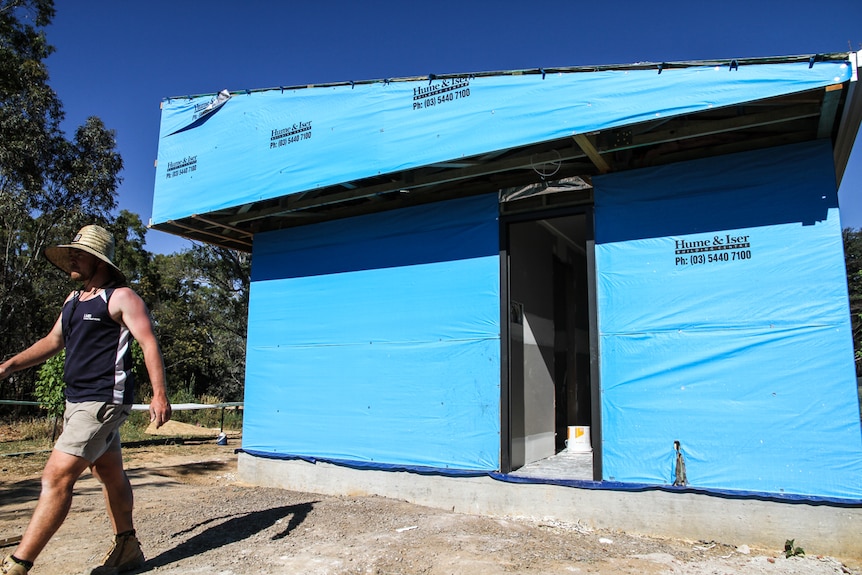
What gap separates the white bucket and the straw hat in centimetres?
592

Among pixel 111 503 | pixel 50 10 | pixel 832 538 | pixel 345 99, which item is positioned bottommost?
pixel 832 538

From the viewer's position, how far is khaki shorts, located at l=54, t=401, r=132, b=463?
3177 millimetres

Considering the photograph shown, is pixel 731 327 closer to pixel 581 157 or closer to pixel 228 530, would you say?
pixel 581 157

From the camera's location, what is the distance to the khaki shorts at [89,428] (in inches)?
125

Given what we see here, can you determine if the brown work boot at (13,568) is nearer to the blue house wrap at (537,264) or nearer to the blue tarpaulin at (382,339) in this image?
the blue house wrap at (537,264)

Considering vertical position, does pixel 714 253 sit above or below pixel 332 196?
below

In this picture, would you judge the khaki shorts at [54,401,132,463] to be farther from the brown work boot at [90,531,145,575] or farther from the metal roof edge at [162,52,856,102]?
the metal roof edge at [162,52,856,102]

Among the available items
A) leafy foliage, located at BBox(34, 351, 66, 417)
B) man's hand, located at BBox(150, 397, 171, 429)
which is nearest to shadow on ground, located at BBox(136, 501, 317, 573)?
man's hand, located at BBox(150, 397, 171, 429)

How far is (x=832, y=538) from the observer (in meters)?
4.08

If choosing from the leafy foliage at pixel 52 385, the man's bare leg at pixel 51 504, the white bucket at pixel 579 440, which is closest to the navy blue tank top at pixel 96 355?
the man's bare leg at pixel 51 504

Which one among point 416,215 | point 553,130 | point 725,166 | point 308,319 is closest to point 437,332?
point 416,215

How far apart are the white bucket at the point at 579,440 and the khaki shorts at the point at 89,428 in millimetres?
5791

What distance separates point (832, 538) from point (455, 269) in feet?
12.8

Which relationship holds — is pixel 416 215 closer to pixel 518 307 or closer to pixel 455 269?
pixel 455 269
